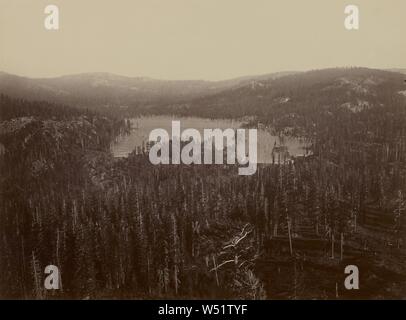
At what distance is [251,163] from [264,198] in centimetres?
139

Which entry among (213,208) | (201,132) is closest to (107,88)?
(201,132)

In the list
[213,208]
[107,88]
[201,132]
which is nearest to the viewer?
[201,132]

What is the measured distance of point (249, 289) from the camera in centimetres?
1438

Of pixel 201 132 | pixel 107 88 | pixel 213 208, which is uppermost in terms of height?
pixel 107 88

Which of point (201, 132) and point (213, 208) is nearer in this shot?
point (201, 132)

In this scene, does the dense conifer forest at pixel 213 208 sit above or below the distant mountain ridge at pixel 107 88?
Answer: below

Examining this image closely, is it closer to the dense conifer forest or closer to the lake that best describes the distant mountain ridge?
the dense conifer forest

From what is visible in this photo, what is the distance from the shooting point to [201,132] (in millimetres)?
14633

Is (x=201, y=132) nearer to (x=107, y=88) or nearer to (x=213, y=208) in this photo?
(x=213, y=208)

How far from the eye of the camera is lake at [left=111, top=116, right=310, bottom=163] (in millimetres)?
14695

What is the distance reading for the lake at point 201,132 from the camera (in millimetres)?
14695

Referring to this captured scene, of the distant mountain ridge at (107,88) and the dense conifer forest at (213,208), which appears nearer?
the dense conifer forest at (213,208)

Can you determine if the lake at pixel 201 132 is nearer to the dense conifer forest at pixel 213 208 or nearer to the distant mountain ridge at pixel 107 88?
the dense conifer forest at pixel 213 208
